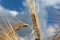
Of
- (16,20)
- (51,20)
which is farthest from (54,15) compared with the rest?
(16,20)

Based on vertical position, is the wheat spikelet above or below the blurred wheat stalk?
above

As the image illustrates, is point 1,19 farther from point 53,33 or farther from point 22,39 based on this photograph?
point 53,33

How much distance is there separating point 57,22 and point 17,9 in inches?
13.2

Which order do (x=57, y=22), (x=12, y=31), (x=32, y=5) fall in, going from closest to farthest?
(x=32, y=5) → (x=12, y=31) → (x=57, y=22)

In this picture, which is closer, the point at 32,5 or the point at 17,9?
the point at 32,5

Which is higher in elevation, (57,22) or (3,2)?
(3,2)

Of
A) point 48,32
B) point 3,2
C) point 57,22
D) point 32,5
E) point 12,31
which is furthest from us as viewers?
point 3,2

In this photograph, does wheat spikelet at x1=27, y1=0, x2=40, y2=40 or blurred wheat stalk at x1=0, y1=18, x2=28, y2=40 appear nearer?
wheat spikelet at x1=27, y1=0, x2=40, y2=40

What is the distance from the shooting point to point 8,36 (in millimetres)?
697

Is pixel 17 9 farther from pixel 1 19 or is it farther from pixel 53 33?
pixel 53 33

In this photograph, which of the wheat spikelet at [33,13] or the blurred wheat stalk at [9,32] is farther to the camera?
the blurred wheat stalk at [9,32]

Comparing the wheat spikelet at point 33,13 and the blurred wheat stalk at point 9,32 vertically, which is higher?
the wheat spikelet at point 33,13

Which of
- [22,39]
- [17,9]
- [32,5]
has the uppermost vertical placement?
[32,5]

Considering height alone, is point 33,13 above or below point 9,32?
above
